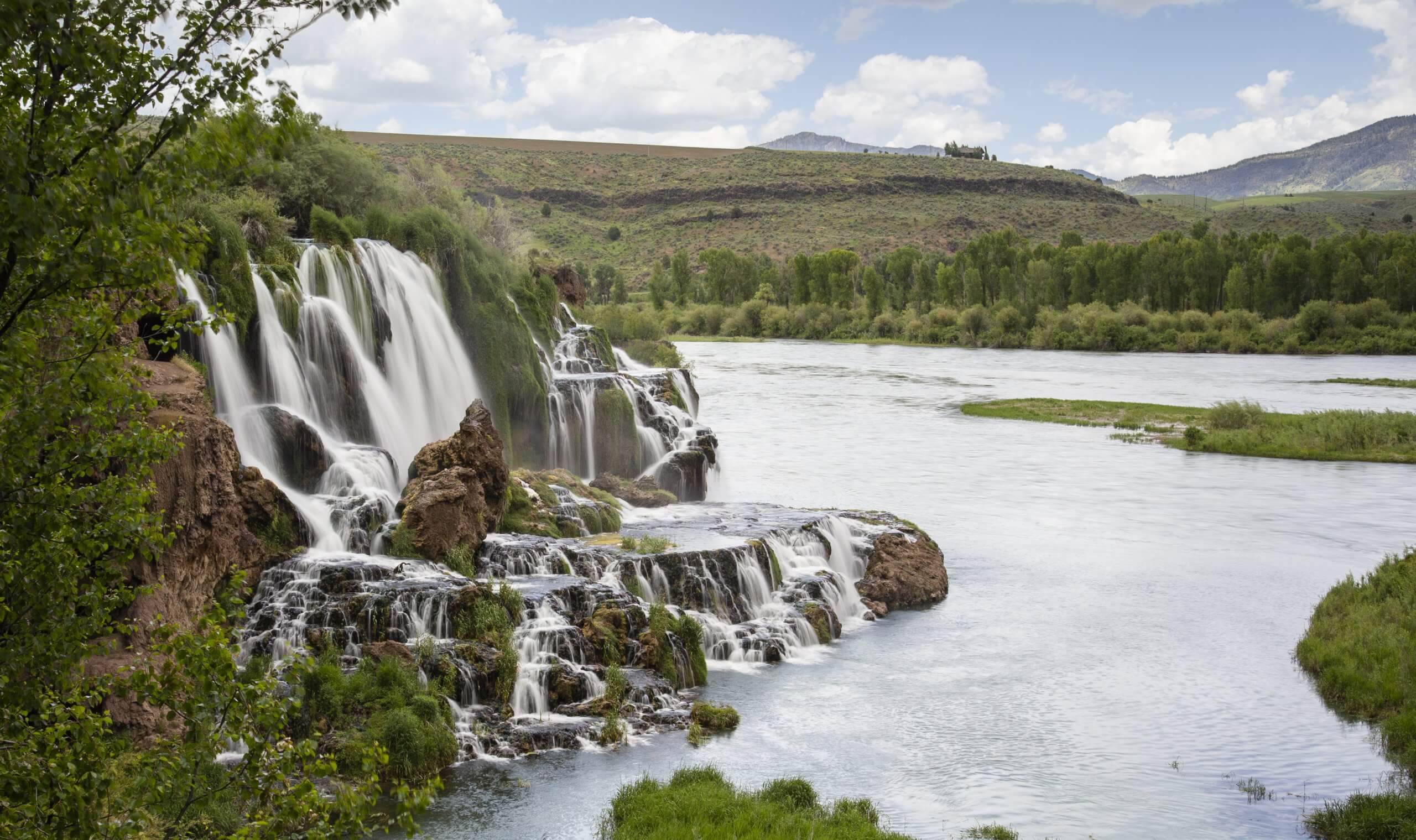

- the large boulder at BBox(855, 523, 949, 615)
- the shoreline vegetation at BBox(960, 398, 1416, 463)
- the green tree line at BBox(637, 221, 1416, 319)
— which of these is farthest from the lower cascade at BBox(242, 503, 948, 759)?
the green tree line at BBox(637, 221, 1416, 319)

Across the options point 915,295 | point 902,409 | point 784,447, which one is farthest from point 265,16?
point 915,295

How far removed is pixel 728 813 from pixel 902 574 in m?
12.4

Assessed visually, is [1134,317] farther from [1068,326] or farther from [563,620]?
[563,620]

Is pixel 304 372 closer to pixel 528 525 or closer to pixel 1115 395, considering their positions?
pixel 528 525

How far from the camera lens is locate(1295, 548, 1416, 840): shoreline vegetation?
13.7 meters

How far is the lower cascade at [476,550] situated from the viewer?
17109 millimetres

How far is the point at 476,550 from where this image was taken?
2116 centimetres

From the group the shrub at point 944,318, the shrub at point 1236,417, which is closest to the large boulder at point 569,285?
the shrub at point 1236,417

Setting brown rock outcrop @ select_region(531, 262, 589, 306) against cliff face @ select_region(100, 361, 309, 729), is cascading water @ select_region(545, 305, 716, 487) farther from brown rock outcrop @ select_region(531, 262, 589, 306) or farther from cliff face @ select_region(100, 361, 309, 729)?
cliff face @ select_region(100, 361, 309, 729)

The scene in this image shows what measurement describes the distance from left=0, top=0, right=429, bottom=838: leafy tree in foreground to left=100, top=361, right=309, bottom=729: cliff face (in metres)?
8.25

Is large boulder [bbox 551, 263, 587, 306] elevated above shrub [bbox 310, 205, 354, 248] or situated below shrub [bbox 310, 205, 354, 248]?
below

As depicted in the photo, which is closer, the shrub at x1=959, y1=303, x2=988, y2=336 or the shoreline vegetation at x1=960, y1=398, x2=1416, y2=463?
the shoreline vegetation at x1=960, y1=398, x2=1416, y2=463

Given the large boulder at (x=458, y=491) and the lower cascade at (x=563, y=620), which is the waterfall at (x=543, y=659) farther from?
the large boulder at (x=458, y=491)

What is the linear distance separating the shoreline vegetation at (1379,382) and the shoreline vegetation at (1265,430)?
13.9 m
